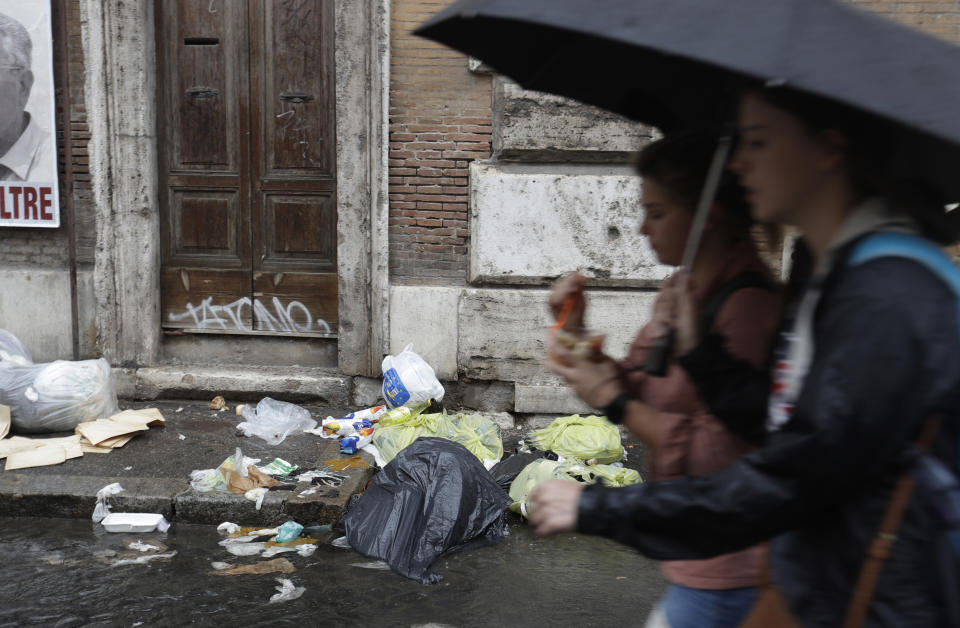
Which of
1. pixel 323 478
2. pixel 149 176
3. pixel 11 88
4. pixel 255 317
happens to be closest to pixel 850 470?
pixel 323 478

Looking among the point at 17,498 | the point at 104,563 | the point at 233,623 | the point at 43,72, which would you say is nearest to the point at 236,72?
the point at 43,72

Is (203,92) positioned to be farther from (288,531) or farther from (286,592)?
(286,592)

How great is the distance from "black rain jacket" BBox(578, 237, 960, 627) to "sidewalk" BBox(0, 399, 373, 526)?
11.6 ft

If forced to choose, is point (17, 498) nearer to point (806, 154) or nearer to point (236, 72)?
point (236, 72)

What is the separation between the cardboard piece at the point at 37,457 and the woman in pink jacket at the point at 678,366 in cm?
443

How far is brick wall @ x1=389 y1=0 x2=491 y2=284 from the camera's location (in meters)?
6.14

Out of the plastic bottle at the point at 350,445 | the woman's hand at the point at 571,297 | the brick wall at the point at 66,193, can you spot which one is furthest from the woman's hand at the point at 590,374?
the brick wall at the point at 66,193

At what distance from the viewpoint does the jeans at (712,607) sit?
1.75m

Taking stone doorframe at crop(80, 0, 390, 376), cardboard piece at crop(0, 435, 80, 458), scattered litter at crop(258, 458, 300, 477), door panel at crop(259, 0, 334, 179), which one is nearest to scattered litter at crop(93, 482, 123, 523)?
cardboard piece at crop(0, 435, 80, 458)

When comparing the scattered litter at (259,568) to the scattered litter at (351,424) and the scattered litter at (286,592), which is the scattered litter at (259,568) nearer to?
the scattered litter at (286,592)

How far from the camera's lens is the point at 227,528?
456 cm

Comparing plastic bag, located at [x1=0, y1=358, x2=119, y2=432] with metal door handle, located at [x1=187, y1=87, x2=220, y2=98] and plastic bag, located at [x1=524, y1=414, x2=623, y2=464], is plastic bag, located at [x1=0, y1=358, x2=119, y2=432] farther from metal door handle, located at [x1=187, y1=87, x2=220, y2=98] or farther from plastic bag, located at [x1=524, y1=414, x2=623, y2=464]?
plastic bag, located at [x1=524, y1=414, x2=623, y2=464]

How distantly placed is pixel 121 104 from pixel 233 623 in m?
4.48

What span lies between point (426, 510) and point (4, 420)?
10.2 feet
